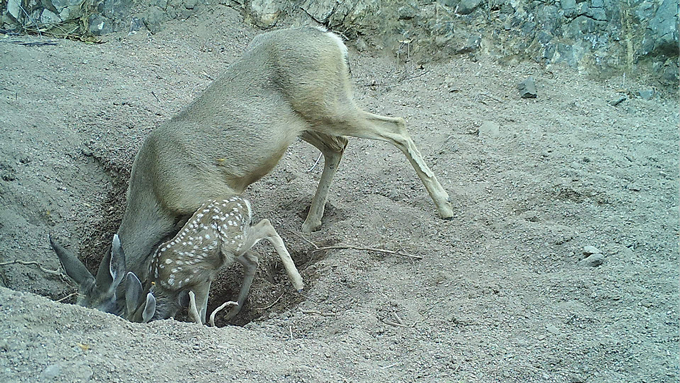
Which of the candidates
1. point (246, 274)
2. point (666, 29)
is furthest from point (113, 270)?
point (666, 29)

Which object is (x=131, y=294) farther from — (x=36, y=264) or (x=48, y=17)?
(x=48, y=17)

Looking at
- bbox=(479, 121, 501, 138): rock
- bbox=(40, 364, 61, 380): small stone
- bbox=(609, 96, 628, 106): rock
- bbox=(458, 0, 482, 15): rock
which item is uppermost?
bbox=(458, 0, 482, 15): rock

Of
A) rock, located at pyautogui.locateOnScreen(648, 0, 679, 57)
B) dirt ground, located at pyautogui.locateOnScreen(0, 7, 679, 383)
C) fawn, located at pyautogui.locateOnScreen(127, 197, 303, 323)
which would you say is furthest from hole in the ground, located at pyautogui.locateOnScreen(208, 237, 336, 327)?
rock, located at pyautogui.locateOnScreen(648, 0, 679, 57)

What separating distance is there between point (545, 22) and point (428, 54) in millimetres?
1426

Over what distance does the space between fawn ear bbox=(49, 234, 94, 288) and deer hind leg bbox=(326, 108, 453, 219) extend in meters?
2.36

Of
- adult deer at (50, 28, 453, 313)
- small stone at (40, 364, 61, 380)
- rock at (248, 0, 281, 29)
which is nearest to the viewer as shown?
small stone at (40, 364, 61, 380)

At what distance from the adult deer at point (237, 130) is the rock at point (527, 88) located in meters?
2.16

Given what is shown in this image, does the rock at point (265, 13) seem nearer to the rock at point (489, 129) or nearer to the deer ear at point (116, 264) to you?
the rock at point (489, 129)

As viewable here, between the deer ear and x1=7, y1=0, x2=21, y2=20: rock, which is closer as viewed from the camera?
the deer ear

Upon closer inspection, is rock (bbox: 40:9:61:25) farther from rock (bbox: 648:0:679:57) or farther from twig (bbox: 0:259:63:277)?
Answer: rock (bbox: 648:0:679:57)

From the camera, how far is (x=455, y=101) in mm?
7566

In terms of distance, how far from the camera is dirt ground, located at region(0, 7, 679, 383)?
357 cm

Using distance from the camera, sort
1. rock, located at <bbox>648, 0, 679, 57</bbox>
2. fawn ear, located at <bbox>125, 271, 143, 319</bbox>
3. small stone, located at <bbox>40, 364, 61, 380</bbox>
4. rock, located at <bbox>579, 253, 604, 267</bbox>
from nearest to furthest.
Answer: small stone, located at <bbox>40, 364, 61, 380</bbox> < rock, located at <bbox>579, 253, 604, 267</bbox> < fawn ear, located at <bbox>125, 271, 143, 319</bbox> < rock, located at <bbox>648, 0, 679, 57</bbox>

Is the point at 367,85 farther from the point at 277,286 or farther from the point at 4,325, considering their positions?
the point at 4,325
